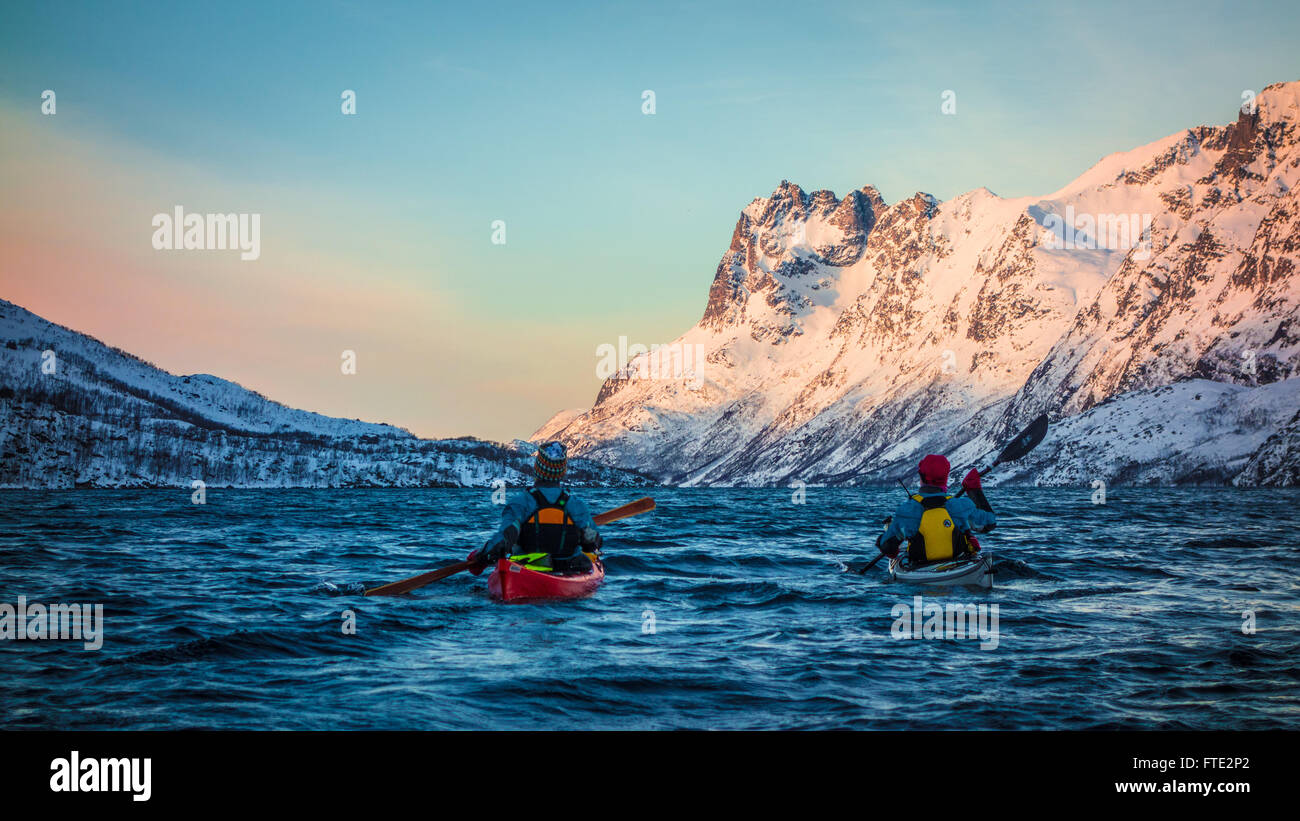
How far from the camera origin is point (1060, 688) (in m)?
11.7

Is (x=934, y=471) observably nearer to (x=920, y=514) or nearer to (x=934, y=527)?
(x=920, y=514)

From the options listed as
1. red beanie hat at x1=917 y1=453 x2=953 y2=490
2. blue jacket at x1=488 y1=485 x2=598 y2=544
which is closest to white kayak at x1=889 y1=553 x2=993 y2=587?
red beanie hat at x1=917 y1=453 x2=953 y2=490

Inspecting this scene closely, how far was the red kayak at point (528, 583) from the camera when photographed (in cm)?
1912

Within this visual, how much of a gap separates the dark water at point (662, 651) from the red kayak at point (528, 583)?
33 centimetres

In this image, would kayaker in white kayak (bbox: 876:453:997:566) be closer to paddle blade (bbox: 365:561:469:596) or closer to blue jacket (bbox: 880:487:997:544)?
blue jacket (bbox: 880:487:997:544)

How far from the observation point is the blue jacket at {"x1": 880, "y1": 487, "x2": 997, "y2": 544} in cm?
2048

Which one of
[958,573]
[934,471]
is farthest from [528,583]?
[958,573]

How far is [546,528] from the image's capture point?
64.4ft

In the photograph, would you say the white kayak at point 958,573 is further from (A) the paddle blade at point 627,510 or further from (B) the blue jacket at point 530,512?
(B) the blue jacket at point 530,512

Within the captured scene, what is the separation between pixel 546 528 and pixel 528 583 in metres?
1.13
